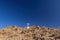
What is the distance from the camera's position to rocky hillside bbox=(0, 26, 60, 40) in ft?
25.6

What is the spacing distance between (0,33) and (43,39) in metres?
3.31

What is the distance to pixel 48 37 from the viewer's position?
25.2 ft

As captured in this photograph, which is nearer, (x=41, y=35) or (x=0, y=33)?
(x=41, y=35)

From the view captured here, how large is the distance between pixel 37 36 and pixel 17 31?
6.47 feet

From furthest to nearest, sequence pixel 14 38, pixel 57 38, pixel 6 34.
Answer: pixel 6 34 → pixel 14 38 → pixel 57 38

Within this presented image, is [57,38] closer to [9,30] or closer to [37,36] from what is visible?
[37,36]

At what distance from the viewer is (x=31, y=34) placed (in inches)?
340

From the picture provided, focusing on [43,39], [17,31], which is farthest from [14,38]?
[43,39]

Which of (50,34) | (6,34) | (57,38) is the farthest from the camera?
(6,34)

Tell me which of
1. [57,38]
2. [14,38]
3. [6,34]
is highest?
[6,34]

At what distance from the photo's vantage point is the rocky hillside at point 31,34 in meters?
7.80

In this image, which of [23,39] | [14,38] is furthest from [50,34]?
[14,38]

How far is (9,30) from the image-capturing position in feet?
32.7

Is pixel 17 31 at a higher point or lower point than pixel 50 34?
higher
